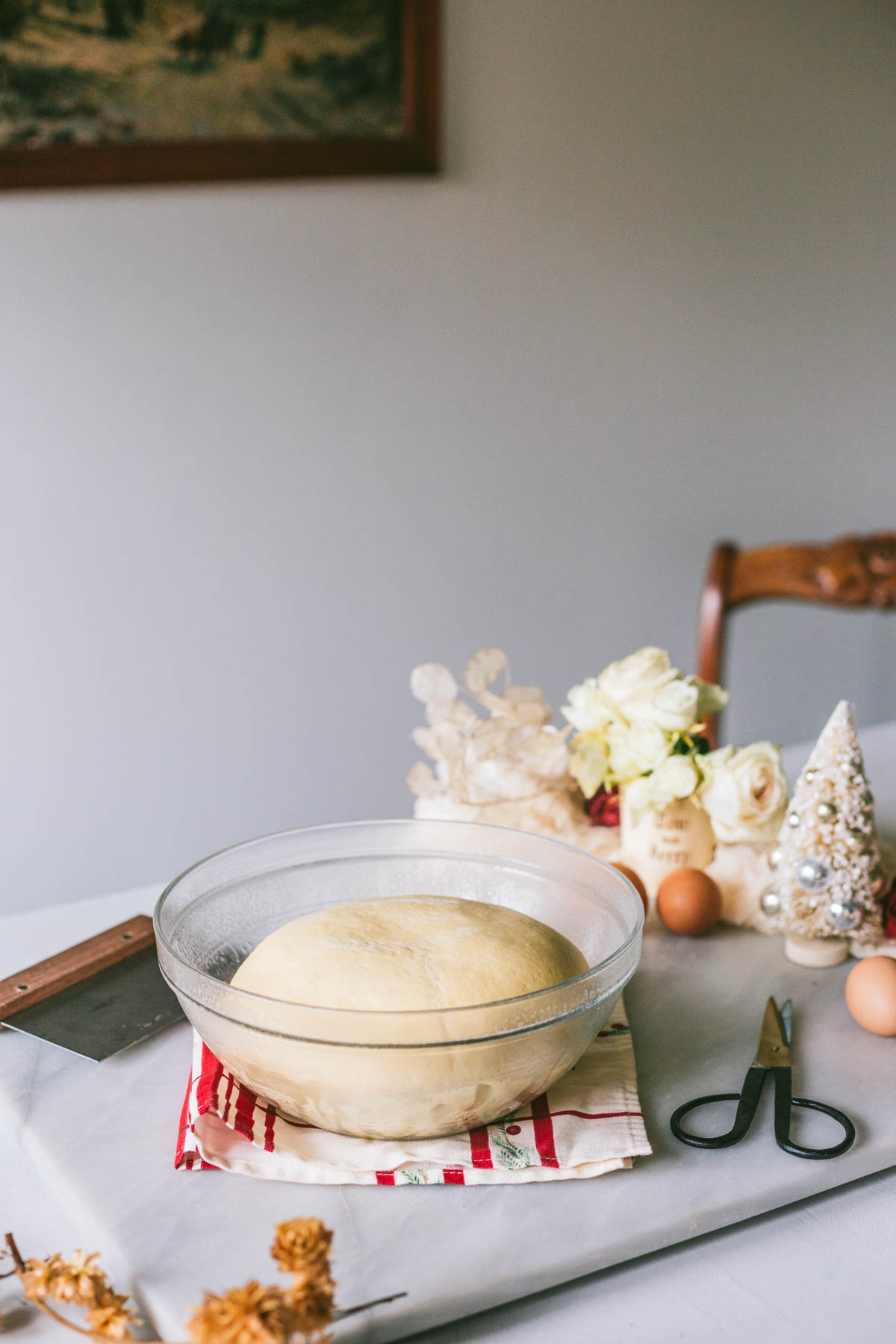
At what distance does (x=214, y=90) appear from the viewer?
5.53 feet

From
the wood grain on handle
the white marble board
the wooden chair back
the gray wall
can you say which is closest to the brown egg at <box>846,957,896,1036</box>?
the white marble board

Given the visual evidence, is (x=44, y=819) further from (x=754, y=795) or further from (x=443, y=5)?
(x=443, y=5)

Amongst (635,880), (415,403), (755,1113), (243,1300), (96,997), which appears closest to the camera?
(243,1300)

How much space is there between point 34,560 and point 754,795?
1287mm

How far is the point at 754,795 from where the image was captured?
2.79ft

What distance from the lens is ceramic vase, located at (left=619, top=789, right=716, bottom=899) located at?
0.89 m

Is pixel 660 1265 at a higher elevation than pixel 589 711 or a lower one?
lower

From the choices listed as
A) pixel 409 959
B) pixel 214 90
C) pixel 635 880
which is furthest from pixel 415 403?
pixel 409 959

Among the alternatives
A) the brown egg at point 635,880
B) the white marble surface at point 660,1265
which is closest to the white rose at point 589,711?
the brown egg at point 635,880

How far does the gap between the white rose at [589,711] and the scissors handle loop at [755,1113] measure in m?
0.32

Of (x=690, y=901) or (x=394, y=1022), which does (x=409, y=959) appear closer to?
(x=394, y=1022)

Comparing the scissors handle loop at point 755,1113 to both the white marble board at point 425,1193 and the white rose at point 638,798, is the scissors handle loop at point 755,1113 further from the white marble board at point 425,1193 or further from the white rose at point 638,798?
the white rose at point 638,798

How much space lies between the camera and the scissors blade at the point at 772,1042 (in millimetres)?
662

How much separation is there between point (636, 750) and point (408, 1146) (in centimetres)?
38
